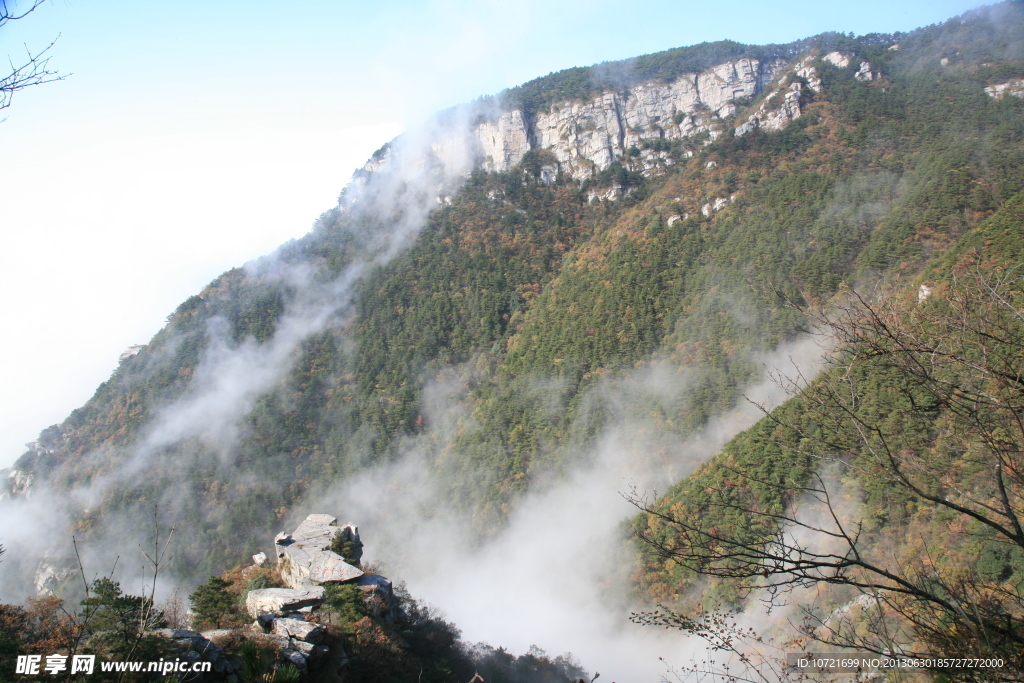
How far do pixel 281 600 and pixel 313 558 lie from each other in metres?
6.54

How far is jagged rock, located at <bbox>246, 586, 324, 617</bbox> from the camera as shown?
68.7 feet

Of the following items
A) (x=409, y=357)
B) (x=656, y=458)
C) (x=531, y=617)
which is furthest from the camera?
(x=409, y=357)

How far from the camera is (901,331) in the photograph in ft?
17.1

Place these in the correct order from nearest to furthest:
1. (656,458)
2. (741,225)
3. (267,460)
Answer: (656,458) < (741,225) < (267,460)

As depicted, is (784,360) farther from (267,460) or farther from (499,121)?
(499,121)

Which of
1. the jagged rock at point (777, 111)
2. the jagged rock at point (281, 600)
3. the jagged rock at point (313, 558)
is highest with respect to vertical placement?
the jagged rock at point (777, 111)

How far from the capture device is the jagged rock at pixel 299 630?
16.4 meters

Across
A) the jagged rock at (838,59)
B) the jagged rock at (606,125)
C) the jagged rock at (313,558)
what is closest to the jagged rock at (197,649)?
the jagged rock at (313,558)

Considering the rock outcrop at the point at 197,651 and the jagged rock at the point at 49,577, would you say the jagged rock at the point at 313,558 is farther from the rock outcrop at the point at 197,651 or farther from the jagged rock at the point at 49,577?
the jagged rock at the point at 49,577

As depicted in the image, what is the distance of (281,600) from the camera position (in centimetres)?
2106

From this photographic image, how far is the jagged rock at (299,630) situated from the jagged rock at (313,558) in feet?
25.4

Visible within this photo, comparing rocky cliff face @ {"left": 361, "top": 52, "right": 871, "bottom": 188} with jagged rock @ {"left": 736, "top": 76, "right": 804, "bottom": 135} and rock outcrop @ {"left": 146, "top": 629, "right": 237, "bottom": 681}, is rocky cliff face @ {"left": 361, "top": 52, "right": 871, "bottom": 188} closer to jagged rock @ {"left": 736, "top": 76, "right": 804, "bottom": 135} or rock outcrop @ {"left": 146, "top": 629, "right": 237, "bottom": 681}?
jagged rock @ {"left": 736, "top": 76, "right": 804, "bottom": 135}

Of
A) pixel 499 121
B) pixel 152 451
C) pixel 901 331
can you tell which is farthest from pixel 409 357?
pixel 901 331

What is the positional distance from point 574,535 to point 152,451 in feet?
240
